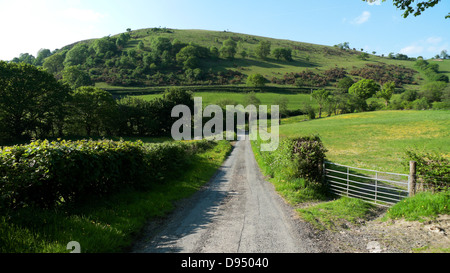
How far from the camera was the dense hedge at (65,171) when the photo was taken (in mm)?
5851

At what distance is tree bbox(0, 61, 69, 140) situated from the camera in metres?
43.7

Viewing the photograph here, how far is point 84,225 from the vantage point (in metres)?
6.09

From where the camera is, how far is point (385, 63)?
180250 millimetres

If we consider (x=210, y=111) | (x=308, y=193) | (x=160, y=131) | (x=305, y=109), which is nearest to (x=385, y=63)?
(x=305, y=109)

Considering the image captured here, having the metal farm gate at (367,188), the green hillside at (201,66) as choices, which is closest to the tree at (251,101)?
the green hillside at (201,66)

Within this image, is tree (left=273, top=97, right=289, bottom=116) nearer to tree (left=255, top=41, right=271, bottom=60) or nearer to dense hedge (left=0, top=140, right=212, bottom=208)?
dense hedge (left=0, top=140, right=212, bottom=208)

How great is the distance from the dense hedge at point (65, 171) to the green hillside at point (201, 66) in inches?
4501

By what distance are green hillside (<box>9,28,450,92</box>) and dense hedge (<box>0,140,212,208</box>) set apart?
114m

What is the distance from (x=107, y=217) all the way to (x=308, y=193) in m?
9.12

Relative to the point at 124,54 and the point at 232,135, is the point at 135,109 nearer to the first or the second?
the point at 232,135

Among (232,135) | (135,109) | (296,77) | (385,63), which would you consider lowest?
(232,135)

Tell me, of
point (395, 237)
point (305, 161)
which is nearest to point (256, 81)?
point (305, 161)

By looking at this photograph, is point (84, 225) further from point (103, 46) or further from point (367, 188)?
point (103, 46)

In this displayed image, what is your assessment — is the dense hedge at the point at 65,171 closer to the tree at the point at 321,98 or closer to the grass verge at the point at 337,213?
the grass verge at the point at 337,213
